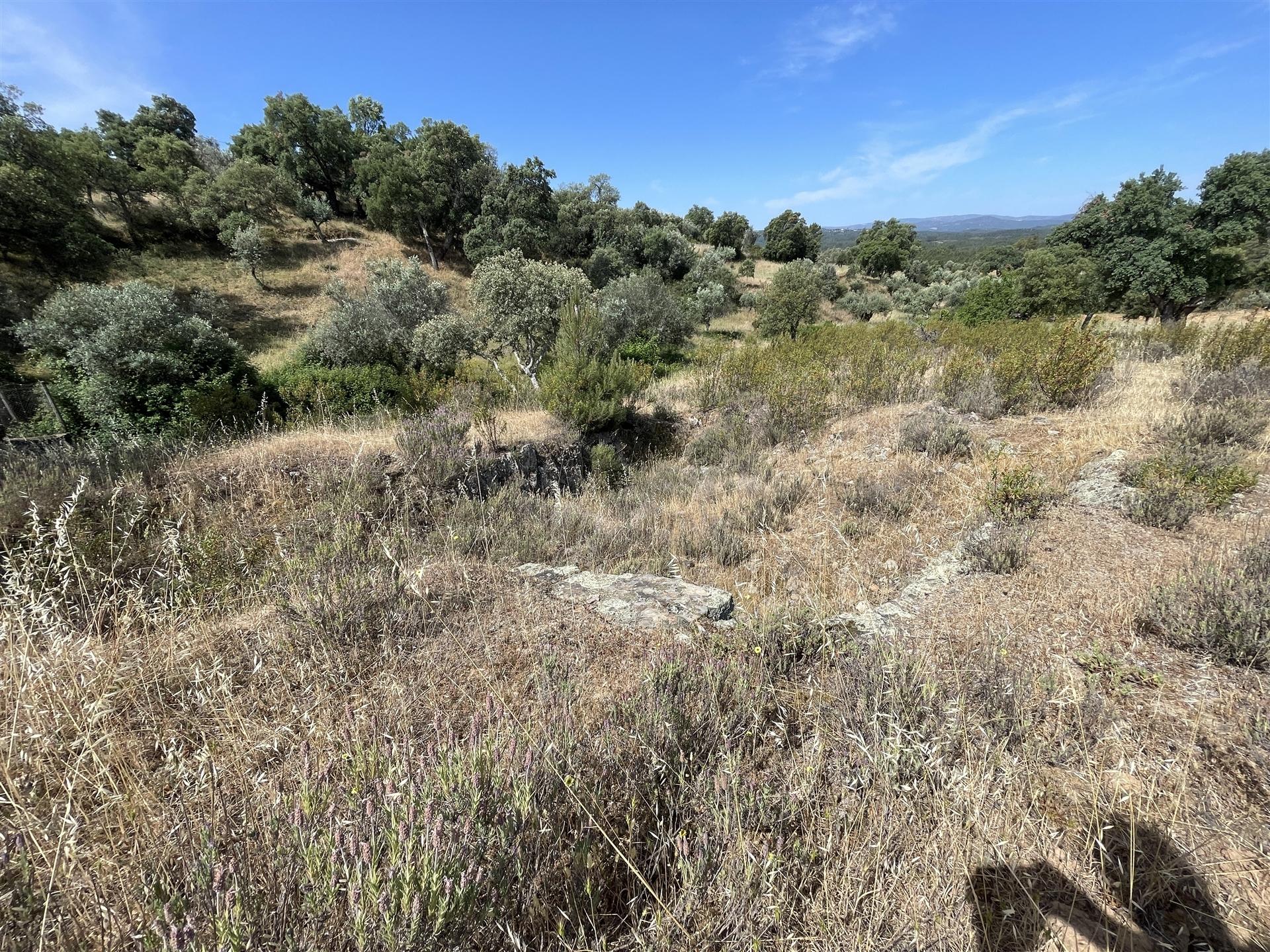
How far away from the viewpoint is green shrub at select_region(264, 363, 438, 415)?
380 inches

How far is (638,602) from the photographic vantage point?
337 cm

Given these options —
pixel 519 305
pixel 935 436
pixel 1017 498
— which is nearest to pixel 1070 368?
pixel 935 436

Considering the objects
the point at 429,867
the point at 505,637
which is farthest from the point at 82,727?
the point at 429,867

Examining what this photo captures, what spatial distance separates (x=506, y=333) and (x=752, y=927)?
12632 mm

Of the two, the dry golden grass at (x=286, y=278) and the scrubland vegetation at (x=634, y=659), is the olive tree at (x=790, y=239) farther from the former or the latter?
the scrubland vegetation at (x=634, y=659)

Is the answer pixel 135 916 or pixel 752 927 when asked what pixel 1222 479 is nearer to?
pixel 752 927

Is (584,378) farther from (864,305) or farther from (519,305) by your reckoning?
(864,305)

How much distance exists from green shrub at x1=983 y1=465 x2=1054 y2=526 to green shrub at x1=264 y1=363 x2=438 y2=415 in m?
9.62

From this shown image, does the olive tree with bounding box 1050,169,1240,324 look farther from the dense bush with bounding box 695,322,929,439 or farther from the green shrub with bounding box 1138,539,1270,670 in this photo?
the green shrub with bounding box 1138,539,1270,670

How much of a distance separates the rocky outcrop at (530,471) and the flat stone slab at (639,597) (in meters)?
2.60

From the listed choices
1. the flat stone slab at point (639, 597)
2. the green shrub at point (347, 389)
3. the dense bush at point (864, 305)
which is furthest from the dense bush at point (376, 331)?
the dense bush at point (864, 305)

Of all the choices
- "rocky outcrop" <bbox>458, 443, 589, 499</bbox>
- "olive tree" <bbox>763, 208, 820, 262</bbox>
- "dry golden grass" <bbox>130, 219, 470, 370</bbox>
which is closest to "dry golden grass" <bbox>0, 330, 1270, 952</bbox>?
"rocky outcrop" <bbox>458, 443, 589, 499</bbox>

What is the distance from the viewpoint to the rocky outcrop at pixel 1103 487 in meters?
4.50

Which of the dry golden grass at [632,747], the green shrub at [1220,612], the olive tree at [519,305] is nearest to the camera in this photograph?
the dry golden grass at [632,747]
